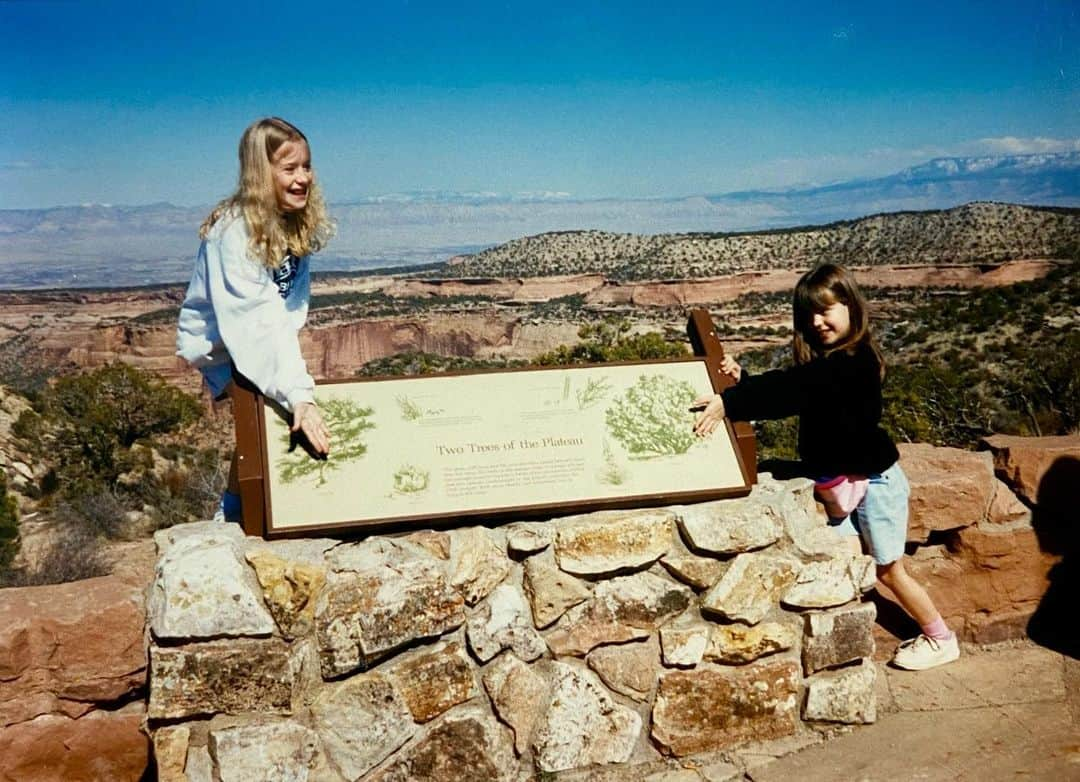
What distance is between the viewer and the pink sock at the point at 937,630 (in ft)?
10.8

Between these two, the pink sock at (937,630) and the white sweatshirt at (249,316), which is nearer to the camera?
the white sweatshirt at (249,316)

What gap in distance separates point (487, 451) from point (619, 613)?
0.61m

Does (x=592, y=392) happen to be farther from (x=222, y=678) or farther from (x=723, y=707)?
(x=222, y=678)

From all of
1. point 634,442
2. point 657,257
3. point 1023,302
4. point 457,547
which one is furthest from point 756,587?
point 657,257

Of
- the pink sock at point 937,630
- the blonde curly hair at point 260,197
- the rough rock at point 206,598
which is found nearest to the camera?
the rough rock at point 206,598

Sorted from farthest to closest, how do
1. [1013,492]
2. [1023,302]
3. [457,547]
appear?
[1023,302], [1013,492], [457,547]

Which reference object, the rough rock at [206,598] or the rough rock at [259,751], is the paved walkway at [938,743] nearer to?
the rough rock at [259,751]

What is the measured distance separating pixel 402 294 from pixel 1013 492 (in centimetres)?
5284

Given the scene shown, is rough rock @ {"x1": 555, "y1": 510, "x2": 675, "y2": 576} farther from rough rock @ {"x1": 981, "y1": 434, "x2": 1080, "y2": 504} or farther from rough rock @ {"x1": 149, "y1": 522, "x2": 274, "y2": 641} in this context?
rough rock @ {"x1": 981, "y1": 434, "x2": 1080, "y2": 504}

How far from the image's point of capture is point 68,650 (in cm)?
260

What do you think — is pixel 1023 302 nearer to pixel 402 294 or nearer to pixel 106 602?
pixel 106 602

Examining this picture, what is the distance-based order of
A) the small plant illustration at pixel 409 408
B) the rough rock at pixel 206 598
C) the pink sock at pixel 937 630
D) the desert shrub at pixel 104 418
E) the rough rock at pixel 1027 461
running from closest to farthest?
the rough rock at pixel 206 598
the small plant illustration at pixel 409 408
the pink sock at pixel 937 630
the rough rock at pixel 1027 461
the desert shrub at pixel 104 418

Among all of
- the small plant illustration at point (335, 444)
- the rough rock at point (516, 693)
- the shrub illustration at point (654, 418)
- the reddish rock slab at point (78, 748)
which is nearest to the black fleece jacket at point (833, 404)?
the shrub illustration at point (654, 418)

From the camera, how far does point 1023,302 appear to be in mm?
22125
